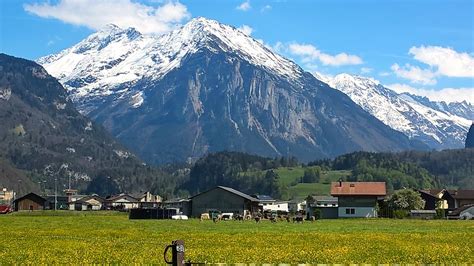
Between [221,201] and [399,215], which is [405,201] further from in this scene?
[221,201]

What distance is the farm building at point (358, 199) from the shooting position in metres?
143

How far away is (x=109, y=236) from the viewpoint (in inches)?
2131

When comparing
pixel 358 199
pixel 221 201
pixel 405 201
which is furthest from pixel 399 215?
pixel 221 201

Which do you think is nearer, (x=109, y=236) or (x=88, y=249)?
(x=88, y=249)

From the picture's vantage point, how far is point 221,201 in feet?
550

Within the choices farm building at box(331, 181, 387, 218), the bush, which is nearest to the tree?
farm building at box(331, 181, 387, 218)

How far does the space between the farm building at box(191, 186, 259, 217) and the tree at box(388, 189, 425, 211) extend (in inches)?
1289

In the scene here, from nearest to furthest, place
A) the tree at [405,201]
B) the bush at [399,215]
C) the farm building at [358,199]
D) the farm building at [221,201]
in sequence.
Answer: the bush at [399,215] → the farm building at [358,199] → the tree at [405,201] → the farm building at [221,201]

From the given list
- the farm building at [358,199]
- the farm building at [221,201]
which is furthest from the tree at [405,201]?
the farm building at [221,201]

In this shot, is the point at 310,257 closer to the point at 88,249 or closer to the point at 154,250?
the point at 154,250

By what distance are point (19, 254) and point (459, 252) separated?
70.8ft

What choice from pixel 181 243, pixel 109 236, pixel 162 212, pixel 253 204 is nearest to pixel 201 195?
pixel 253 204

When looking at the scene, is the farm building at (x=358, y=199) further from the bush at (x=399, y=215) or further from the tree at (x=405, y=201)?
the bush at (x=399, y=215)

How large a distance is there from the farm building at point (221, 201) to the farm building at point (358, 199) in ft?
91.6
